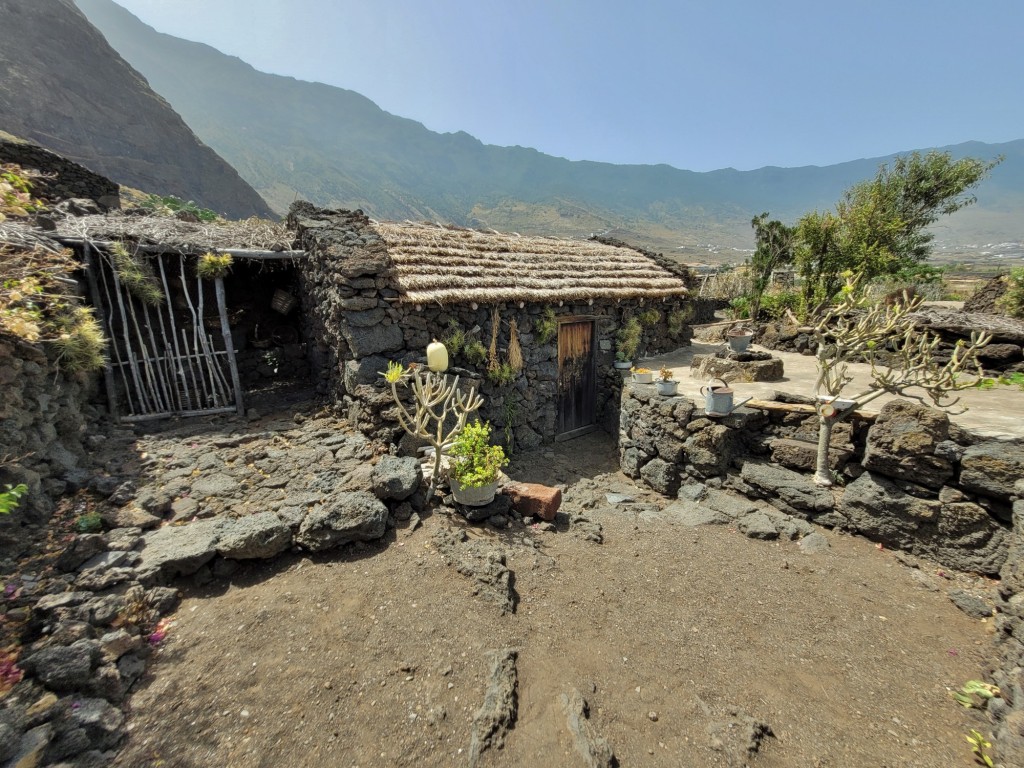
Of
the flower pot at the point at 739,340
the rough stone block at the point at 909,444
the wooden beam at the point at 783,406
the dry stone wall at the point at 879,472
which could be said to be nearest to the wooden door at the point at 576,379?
the dry stone wall at the point at 879,472

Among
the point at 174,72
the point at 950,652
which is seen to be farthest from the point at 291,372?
the point at 174,72

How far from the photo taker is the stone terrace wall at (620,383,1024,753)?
349 centimetres

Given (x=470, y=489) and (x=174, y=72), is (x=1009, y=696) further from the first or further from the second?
(x=174, y=72)

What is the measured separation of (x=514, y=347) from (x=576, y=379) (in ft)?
6.68

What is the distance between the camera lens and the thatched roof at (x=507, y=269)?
274 inches

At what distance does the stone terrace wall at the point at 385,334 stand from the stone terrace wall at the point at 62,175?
585cm

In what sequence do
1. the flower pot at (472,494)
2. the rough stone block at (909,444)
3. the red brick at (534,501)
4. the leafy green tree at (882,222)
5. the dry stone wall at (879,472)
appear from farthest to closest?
the leafy green tree at (882,222)
the red brick at (534,501)
the flower pot at (472,494)
the rough stone block at (909,444)
the dry stone wall at (879,472)

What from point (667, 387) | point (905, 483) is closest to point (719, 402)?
point (667, 387)

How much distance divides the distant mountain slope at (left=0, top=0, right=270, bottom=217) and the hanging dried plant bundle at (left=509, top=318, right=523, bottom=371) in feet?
134

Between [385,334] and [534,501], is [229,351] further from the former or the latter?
[534,501]

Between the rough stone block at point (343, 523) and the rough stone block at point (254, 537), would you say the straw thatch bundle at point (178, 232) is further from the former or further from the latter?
the rough stone block at point (343, 523)

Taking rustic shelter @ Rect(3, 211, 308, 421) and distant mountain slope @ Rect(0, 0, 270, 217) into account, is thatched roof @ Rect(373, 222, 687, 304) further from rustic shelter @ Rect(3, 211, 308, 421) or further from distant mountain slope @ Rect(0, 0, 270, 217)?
distant mountain slope @ Rect(0, 0, 270, 217)

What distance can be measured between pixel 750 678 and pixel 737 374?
17.5ft

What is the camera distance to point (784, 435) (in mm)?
5805
